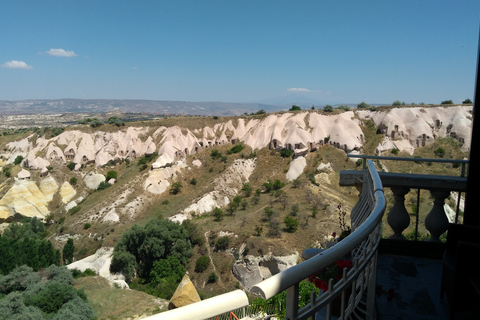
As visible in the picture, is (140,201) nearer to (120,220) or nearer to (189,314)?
(120,220)

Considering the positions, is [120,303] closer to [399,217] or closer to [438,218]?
[399,217]

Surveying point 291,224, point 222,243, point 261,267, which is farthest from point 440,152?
point 222,243

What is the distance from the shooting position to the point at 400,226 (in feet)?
11.4

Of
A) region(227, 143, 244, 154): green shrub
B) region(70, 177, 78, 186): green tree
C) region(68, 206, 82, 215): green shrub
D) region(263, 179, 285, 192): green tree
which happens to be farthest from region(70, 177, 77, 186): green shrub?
region(263, 179, 285, 192): green tree

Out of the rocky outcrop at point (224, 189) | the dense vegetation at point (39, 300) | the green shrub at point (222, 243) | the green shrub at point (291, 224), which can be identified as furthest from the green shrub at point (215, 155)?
the dense vegetation at point (39, 300)

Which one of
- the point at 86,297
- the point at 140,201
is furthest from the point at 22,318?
the point at 140,201

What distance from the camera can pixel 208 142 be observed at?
38156 mm

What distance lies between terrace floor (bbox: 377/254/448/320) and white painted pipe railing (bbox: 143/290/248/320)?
71.7 inches

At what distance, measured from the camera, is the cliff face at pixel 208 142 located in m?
30.6

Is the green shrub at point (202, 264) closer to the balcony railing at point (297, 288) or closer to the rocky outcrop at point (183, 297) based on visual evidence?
the rocky outcrop at point (183, 297)

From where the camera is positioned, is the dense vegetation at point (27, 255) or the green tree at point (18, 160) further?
the green tree at point (18, 160)

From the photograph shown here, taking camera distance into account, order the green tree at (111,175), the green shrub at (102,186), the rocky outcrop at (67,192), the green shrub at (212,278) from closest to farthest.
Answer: the green shrub at (212,278) < the green shrub at (102,186) < the rocky outcrop at (67,192) < the green tree at (111,175)

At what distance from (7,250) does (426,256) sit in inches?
933

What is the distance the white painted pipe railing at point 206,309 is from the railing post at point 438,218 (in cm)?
313
